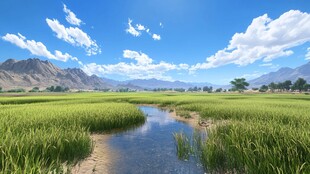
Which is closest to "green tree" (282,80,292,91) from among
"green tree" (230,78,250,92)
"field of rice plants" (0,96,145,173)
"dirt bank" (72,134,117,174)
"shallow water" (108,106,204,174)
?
"green tree" (230,78,250,92)

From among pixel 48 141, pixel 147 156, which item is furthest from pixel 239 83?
pixel 48 141

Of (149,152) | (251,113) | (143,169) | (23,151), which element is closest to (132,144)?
(149,152)

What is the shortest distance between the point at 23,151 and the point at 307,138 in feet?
35.6

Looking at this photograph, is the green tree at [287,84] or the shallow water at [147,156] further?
the green tree at [287,84]

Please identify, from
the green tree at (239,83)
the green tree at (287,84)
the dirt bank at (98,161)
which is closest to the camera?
the dirt bank at (98,161)

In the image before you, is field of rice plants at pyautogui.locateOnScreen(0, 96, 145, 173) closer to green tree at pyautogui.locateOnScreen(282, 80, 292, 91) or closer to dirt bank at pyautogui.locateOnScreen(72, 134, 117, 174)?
dirt bank at pyautogui.locateOnScreen(72, 134, 117, 174)

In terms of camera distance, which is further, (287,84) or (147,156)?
(287,84)

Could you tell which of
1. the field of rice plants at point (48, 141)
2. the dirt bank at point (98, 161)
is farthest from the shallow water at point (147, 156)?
the field of rice plants at point (48, 141)

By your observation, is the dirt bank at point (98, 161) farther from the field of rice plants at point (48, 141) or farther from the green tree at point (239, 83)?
the green tree at point (239, 83)

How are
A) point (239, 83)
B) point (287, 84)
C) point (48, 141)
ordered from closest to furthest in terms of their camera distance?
point (48, 141) → point (239, 83) → point (287, 84)

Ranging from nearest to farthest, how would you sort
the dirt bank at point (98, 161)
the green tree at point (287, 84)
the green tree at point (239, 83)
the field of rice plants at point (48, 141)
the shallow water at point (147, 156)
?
the field of rice plants at point (48, 141) < the dirt bank at point (98, 161) < the shallow water at point (147, 156) < the green tree at point (239, 83) < the green tree at point (287, 84)

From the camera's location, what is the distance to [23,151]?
711 cm

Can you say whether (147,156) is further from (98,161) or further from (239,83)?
(239,83)

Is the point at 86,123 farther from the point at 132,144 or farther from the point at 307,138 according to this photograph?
the point at 307,138
